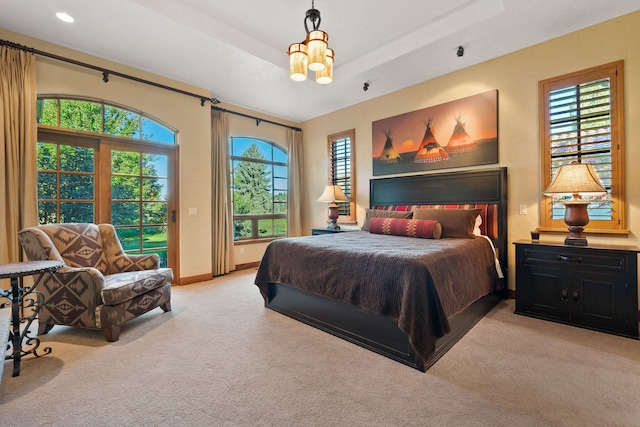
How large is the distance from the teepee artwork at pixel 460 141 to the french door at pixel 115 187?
159 inches

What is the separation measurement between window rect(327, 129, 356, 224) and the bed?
1517 millimetres

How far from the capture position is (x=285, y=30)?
3.27 metres

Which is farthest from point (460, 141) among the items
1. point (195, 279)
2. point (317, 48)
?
point (195, 279)

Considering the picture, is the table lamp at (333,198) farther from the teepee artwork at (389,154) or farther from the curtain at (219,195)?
the curtain at (219,195)

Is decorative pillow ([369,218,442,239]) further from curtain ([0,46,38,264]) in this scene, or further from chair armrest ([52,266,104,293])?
curtain ([0,46,38,264])

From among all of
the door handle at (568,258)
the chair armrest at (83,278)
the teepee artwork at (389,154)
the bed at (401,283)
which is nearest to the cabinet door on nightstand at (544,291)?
the door handle at (568,258)

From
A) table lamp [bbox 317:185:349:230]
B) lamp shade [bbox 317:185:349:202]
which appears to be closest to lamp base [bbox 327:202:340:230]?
table lamp [bbox 317:185:349:230]

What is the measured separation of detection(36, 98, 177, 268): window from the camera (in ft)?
10.9

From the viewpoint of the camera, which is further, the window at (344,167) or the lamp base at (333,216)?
the window at (344,167)

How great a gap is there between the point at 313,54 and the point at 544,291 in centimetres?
313

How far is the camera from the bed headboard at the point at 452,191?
11.6 feet

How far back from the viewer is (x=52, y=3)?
8.71 ft

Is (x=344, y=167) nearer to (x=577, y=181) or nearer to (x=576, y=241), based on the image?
(x=577, y=181)

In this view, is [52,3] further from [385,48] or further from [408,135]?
[408,135]
